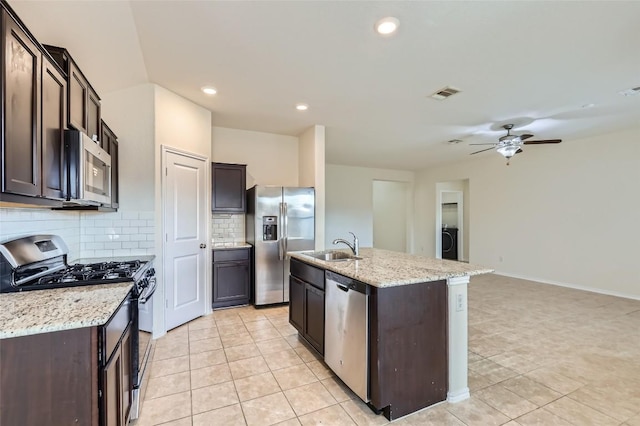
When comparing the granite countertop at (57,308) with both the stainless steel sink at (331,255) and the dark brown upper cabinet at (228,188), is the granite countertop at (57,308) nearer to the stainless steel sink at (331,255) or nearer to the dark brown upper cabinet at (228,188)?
the stainless steel sink at (331,255)

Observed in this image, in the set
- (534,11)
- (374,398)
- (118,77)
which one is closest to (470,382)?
(374,398)

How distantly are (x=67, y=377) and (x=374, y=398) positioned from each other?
1673mm

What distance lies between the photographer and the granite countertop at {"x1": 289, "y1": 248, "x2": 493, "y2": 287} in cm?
194

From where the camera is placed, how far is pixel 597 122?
4387 mm

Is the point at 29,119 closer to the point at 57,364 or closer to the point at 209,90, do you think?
the point at 57,364

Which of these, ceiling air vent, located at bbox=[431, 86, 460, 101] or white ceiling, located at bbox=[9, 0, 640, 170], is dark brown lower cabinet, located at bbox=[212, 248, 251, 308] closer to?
white ceiling, located at bbox=[9, 0, 640, 170]

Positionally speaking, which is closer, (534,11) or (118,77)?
(534,11)

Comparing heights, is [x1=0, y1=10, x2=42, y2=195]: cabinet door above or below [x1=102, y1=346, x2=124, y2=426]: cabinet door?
above

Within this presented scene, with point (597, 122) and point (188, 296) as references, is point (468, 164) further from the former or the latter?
point (188, 296)

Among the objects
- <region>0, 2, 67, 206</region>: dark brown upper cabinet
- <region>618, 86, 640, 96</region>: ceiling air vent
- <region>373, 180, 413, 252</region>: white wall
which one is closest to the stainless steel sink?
<region>0, 2, 67, 206</region>: dark brown upper cabinet

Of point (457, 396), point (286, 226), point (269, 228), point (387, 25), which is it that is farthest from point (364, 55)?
point (457, 396)

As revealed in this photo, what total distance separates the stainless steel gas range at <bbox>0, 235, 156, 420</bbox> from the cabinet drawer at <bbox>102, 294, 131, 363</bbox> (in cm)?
16

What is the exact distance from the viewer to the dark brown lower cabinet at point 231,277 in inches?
163

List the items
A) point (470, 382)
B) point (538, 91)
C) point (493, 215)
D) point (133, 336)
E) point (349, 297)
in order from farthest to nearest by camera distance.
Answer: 1. point (493, 215)
2. point (538, 91)
3. point (470, 382)
4. point (349, 297)
5. point (133, 336)
